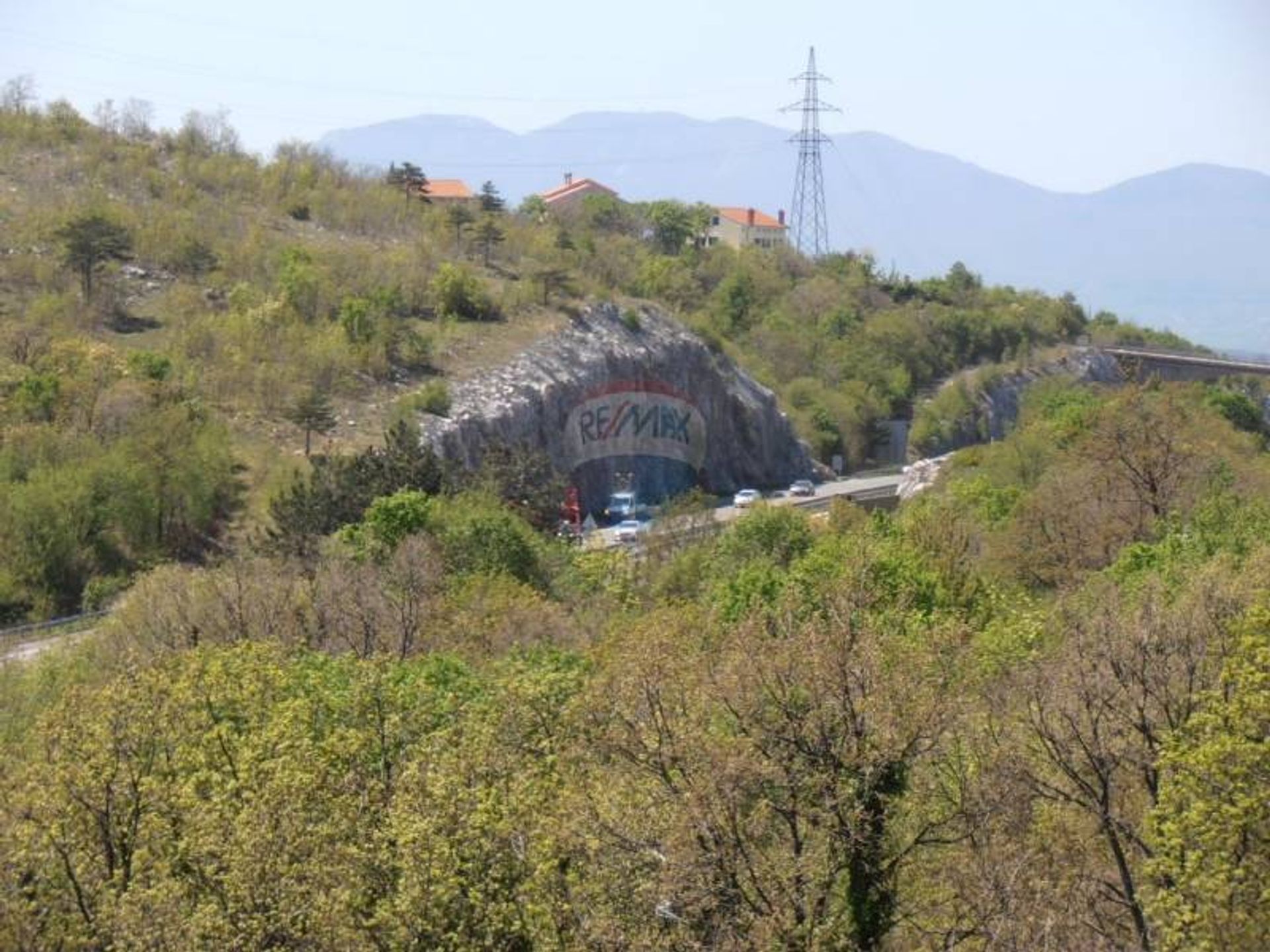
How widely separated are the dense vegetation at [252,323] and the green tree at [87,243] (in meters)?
0.07

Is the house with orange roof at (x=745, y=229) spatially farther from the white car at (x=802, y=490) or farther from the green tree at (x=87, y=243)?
the green tree at (x=87, y=243)

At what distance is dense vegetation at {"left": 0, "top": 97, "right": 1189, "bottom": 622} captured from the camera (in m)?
30.2

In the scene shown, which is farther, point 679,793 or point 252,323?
point 252,323

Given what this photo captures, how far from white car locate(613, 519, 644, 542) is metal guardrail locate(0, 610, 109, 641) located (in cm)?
1427

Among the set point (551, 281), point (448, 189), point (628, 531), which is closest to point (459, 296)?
point (551, 281)

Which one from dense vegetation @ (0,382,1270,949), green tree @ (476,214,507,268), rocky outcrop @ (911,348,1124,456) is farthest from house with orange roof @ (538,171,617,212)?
dense vegetation @ (0,382,1270,949)

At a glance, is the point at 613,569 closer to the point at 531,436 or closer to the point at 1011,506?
the point at 1011,506

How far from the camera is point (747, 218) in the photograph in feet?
295

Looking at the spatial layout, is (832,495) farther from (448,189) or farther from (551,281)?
(448,189)

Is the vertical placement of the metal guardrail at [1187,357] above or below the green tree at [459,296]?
below

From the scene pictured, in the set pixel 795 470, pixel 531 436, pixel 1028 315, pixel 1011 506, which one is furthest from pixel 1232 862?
pixel 1028 315

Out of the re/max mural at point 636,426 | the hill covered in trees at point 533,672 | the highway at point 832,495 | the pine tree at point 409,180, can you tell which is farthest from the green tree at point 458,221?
the highway at point 832,495

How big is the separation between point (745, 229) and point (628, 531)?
52.8m

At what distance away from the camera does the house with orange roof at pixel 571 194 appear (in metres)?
81.7
